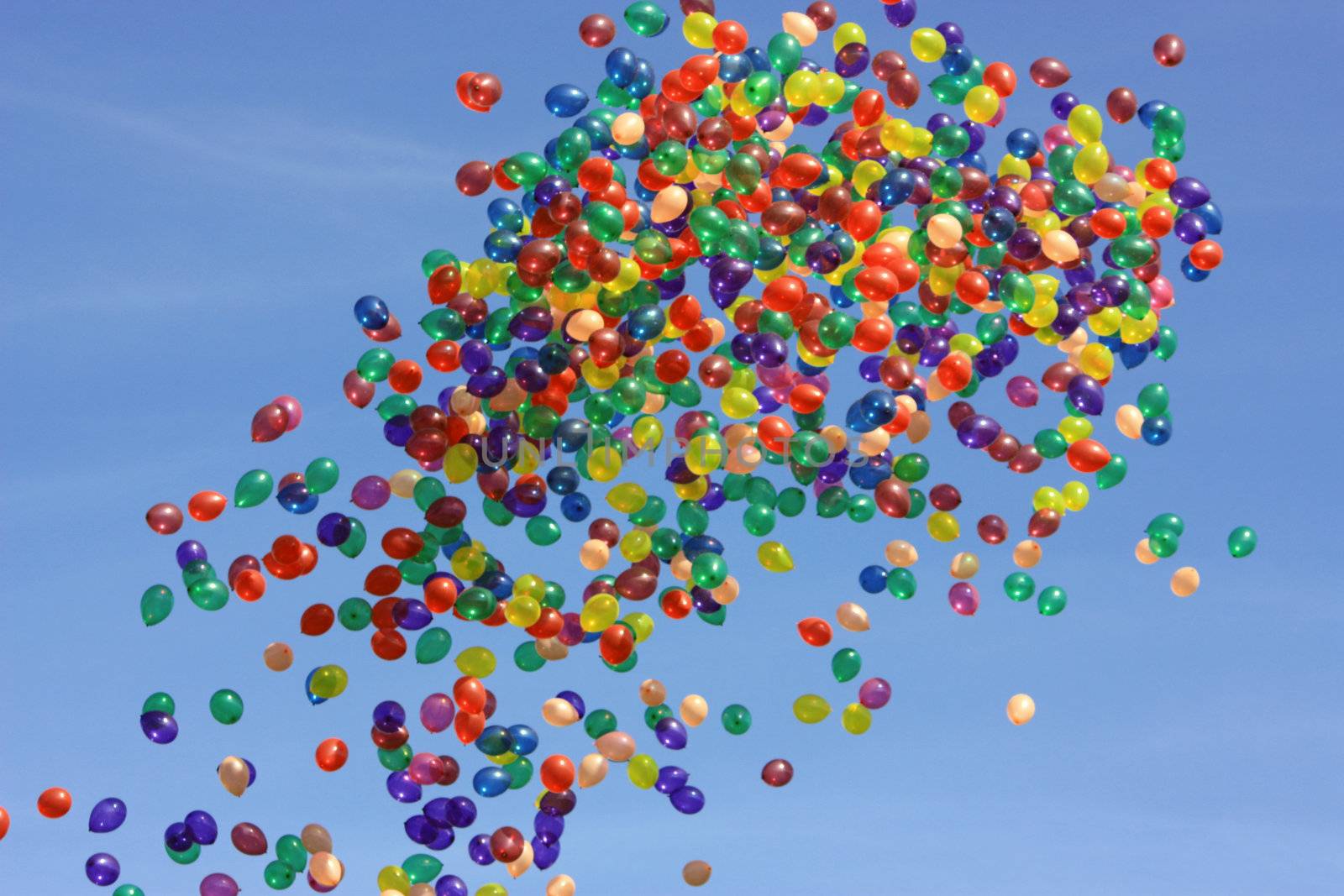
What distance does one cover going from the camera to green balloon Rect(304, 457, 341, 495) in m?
9.88

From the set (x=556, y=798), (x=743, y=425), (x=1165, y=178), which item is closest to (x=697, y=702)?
(x=556, y=798)

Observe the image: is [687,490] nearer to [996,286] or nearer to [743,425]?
[743,425]

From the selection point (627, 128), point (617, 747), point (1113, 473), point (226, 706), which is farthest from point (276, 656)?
point (1113, 473)

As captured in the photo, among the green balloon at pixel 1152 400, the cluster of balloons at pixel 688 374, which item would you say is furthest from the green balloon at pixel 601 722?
the green balloon at pixel 1152 400

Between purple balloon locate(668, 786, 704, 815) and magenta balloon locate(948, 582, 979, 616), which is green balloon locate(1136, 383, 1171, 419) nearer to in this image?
magenta balloon locate(948, 582, 979, 616)

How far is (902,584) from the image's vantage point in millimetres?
10711

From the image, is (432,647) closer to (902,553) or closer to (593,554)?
(593,554)

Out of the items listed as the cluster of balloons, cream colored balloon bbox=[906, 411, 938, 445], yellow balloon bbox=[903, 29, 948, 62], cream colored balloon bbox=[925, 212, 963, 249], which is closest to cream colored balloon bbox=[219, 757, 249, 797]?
the cluster of balloons

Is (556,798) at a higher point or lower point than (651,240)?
lower

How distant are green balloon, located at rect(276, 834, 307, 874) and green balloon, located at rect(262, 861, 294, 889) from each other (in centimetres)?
2

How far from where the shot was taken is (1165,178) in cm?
1078

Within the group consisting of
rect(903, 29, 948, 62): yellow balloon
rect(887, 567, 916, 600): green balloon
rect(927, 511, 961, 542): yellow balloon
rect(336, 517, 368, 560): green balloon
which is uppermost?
rect(903, 29, 948, 62): yellow balloon

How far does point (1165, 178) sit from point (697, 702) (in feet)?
14.0

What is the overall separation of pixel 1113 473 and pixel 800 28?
3328mm
